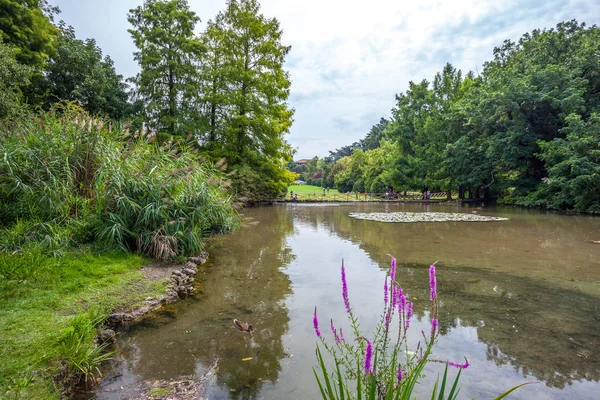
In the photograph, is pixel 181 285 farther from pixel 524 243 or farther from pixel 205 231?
pixel 524 243

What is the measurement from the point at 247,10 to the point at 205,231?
20.5 m

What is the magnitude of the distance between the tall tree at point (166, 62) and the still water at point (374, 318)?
1531 centimetres

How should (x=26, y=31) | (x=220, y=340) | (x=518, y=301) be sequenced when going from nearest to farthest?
(x=220, y=340) → (x=518, y=301) → (x=26, y=31)

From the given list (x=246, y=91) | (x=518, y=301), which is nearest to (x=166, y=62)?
(x=246, y=91)

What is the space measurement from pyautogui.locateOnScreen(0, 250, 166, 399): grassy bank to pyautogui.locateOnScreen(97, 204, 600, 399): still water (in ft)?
A: 1.76

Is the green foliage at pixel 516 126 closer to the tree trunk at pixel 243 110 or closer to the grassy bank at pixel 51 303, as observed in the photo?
the tree trunk at pixel 243 110

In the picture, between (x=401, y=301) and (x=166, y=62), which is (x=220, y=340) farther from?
(x=166, y=62)

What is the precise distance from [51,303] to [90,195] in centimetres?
338

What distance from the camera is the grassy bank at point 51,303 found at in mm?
2791

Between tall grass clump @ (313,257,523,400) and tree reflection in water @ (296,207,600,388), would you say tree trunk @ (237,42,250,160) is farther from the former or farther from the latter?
tall grass clump @ (313,257,523,400)

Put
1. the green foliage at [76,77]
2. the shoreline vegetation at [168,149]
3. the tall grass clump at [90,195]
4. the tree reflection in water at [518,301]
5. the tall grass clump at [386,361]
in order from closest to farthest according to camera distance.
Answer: the tall grass clump at [386,361], the tree reflection in water at [518,301], the shoreline vegetation at [168,149], the tall grass clump at [90,195], the green foliage at [76,77]

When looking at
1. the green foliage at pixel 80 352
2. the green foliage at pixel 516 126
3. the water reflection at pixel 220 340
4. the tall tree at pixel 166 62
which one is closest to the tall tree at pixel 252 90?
the tall tree at pixel 166 62

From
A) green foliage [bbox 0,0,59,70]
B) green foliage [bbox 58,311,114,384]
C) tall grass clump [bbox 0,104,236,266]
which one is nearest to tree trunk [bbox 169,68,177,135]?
green foliage [bbox 0,0,59,70]

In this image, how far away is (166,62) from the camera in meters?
21.5
